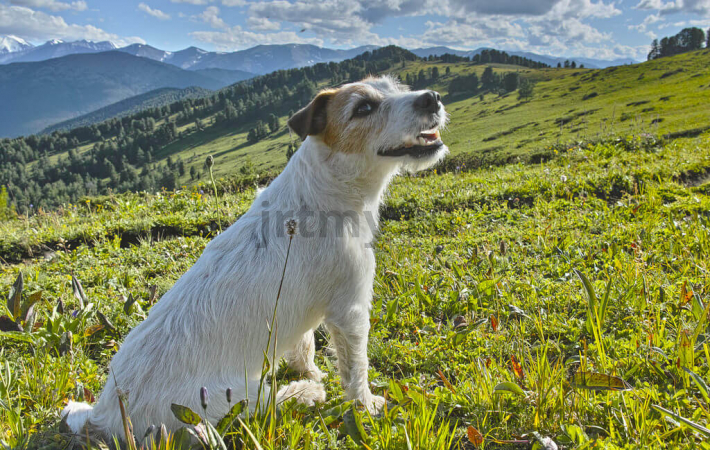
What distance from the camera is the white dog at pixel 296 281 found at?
259cm

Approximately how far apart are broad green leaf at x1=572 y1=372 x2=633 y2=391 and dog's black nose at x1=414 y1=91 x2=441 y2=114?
94.0 inches

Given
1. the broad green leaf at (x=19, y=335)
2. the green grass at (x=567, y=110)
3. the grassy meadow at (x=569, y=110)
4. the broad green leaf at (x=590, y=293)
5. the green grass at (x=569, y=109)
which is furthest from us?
the green grass at (x=569, y=109)

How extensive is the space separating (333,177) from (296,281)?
3.23 feet

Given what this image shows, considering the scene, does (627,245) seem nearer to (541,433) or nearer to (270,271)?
(541,433)

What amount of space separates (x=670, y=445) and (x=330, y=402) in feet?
7.68

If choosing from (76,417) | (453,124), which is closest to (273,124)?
(453,124)

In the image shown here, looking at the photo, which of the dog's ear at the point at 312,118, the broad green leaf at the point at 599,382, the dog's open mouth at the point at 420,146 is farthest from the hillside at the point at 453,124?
the broad green leaf at the point at 599,382

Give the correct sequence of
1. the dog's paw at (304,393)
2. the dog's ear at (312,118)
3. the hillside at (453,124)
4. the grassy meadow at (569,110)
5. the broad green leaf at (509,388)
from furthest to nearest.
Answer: the hillside at (453,124)
the grassy meadow at (569,110)
the dog's ear at (312,118)
the dog's paw at (304,393)
the broad green leaf at (509,388)

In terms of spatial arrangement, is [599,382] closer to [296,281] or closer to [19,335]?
[296,281]

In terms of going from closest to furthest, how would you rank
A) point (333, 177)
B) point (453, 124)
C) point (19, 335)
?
point (333, 177), point (19, 335), point (453, 124)

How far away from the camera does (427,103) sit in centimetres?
339

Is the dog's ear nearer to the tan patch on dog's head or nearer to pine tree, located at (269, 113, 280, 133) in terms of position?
the tan patch on dog's head

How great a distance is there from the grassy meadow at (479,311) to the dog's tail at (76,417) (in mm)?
171

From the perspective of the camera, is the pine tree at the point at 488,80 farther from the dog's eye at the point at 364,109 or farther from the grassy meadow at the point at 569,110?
the dog's eye at the point at 364,109
